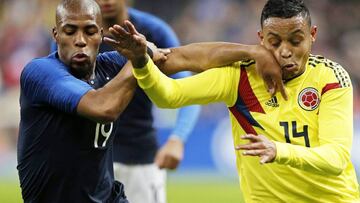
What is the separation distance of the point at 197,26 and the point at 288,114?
42.9 feet

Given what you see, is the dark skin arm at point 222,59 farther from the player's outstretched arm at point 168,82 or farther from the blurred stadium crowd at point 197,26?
the blurred stadium crowd at point 197,26

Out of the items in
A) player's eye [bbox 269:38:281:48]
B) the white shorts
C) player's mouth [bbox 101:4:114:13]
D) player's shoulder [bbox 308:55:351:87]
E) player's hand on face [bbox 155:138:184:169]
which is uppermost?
player's mouth [bbox 101:4:114:13]

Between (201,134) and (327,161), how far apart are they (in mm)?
10259

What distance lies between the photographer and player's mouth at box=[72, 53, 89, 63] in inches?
209

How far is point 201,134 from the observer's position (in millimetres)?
15180

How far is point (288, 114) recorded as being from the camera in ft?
17.5

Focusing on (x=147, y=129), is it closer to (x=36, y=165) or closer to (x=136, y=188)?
(x=136, y=188)

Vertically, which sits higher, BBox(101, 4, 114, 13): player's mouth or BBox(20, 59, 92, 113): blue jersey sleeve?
BBox(101, 4, 114, 13): player's mouth

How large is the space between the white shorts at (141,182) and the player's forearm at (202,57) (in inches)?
87.3

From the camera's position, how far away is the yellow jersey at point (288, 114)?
17.0ft

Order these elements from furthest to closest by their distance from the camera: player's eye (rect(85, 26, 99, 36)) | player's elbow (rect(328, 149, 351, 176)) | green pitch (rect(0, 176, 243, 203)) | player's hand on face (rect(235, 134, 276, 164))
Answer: green pitch (rect(0, 176, 243, 203))
player's eye (rect(85, 26, 99, 36))
player's elbow (rect(328, 149, 351, 176))
player's hand on face (rect(235, 134, 276, 164))

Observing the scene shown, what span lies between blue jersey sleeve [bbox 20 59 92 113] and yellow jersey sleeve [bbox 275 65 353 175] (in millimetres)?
1201

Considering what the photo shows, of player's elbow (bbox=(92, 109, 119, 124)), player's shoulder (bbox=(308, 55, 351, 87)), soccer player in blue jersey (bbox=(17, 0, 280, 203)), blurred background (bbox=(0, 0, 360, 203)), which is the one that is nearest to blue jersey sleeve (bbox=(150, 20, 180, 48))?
soccer player in blue jersey (bbox=(17, 0, 280, 203))

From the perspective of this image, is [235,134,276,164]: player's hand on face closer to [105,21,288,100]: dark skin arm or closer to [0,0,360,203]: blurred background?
[105,21,288,100]: dark skin arm
